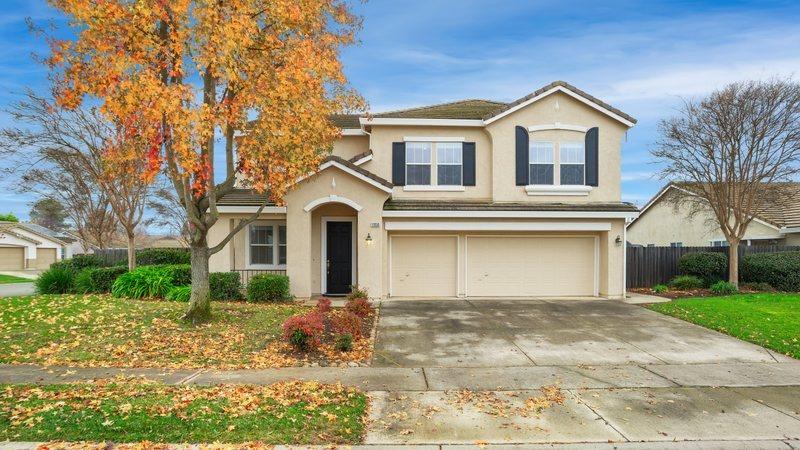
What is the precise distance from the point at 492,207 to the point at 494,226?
0.68 metres

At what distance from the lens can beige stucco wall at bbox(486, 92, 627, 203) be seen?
16.4 meters

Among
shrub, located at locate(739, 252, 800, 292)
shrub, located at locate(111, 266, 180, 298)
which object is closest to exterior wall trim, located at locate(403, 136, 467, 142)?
A: shrub, located at locate(111, 266, 180, 298)

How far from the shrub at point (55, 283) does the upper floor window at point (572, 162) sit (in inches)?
682

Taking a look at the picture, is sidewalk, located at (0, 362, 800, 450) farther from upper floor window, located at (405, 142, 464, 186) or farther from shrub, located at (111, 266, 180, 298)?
upper floor window, located at (405, 142, 464, 186)

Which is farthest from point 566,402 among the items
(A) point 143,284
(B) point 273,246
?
(A) point 143,284

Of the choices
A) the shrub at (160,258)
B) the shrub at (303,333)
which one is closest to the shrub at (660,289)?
the shrub at (303,333)

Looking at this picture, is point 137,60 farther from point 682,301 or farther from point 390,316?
point 682,301

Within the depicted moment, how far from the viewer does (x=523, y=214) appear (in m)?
15.7

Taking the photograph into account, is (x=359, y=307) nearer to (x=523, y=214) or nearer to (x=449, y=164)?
(x=523, y=214)

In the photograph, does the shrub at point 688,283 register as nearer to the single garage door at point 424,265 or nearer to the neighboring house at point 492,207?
the neighboring house at point 492,207

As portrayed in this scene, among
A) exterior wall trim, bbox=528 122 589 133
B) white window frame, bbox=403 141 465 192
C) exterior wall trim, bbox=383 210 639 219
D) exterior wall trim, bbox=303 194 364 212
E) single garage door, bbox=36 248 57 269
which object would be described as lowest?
single garage door, bbox=36 248 57 269

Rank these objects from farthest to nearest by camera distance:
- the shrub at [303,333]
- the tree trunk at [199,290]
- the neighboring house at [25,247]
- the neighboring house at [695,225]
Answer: the neighboring house at [25,247], the neighboring house at [695,225], the tree trunk at [199,290], the shrub at [303,333]

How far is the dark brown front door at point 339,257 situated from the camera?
1619 cm

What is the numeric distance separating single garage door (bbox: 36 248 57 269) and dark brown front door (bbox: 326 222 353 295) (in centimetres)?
4029
